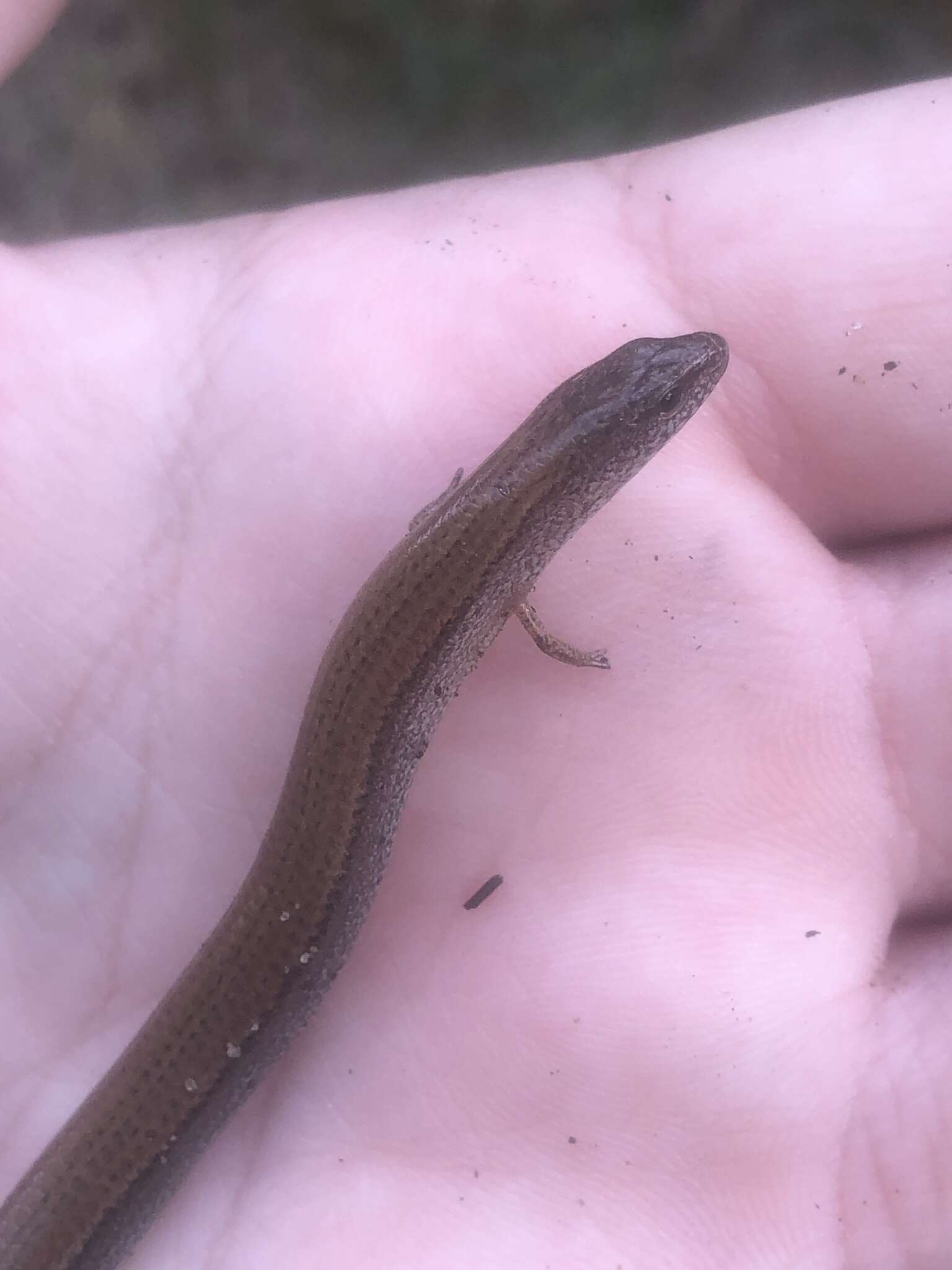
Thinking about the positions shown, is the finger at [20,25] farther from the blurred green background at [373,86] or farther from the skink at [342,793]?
the skink at [342,793]

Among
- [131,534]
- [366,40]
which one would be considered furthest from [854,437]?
[366,40]

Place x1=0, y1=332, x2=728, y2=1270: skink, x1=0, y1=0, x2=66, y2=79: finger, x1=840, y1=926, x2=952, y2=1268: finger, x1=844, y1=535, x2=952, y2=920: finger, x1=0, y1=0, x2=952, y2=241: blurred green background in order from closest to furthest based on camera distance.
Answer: x1=0, y1=332, x2=728, y2=1270: skink
x1=840, y1=926, x2=952, y2=1268: finger
x1=0, y1=0, x2=66, y2=79: finger
x1=844, y1=535, x2=952, y2=920: finger
x1=0, y1=0, x2=952, y2=241: blurred green background

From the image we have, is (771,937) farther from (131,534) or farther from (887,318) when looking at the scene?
(131,534)

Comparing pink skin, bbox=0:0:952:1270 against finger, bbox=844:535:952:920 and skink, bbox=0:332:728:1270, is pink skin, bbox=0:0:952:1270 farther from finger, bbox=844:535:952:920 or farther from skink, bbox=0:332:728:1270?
skink, bbox=0:332:728:1270

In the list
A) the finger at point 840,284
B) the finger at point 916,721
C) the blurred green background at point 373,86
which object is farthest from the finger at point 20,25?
the finger at point 916,721

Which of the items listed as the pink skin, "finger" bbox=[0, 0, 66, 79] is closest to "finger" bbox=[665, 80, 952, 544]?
the pink skin

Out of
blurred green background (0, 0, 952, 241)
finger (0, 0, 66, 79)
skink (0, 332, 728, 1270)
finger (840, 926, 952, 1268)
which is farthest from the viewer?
blurred green background (0, 0, 952, 241)

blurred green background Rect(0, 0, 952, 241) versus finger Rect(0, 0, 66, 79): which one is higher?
finger Rect(0, 0, 66, 79)
